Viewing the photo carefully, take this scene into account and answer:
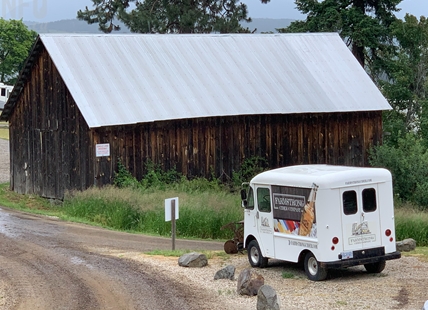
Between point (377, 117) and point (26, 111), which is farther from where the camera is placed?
point (377, 117)

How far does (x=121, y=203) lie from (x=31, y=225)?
2960 millimetres

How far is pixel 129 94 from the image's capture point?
30.9 metres

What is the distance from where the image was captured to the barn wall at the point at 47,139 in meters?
30.0

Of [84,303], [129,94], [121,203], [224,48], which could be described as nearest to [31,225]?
[121,203]

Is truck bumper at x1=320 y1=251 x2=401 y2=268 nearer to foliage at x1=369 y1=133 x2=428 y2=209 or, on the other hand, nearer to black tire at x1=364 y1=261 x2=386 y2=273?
black tire at x1=364 y1=261 x2=386 y2=273

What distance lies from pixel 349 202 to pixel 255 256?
2831 millimetres

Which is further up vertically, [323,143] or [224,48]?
[224,48]

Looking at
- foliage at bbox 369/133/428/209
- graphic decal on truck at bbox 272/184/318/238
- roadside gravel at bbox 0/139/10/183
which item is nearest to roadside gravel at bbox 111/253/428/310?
graphic decal on truck at bbox 272/184/318/238

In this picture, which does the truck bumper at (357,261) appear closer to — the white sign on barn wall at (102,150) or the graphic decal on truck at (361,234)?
the graphic decal on truck at (361,234)

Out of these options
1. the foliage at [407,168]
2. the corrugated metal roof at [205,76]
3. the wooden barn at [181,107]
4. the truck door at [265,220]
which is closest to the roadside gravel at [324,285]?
the truck door at [265,220]

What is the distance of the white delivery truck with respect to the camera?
15773 millimetres

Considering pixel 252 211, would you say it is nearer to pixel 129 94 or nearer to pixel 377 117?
pixel 129 94

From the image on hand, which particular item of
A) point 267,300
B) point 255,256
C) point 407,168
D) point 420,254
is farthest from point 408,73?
point 267,300

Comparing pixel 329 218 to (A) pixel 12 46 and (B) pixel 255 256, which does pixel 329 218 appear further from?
(A) pixel 12 46
